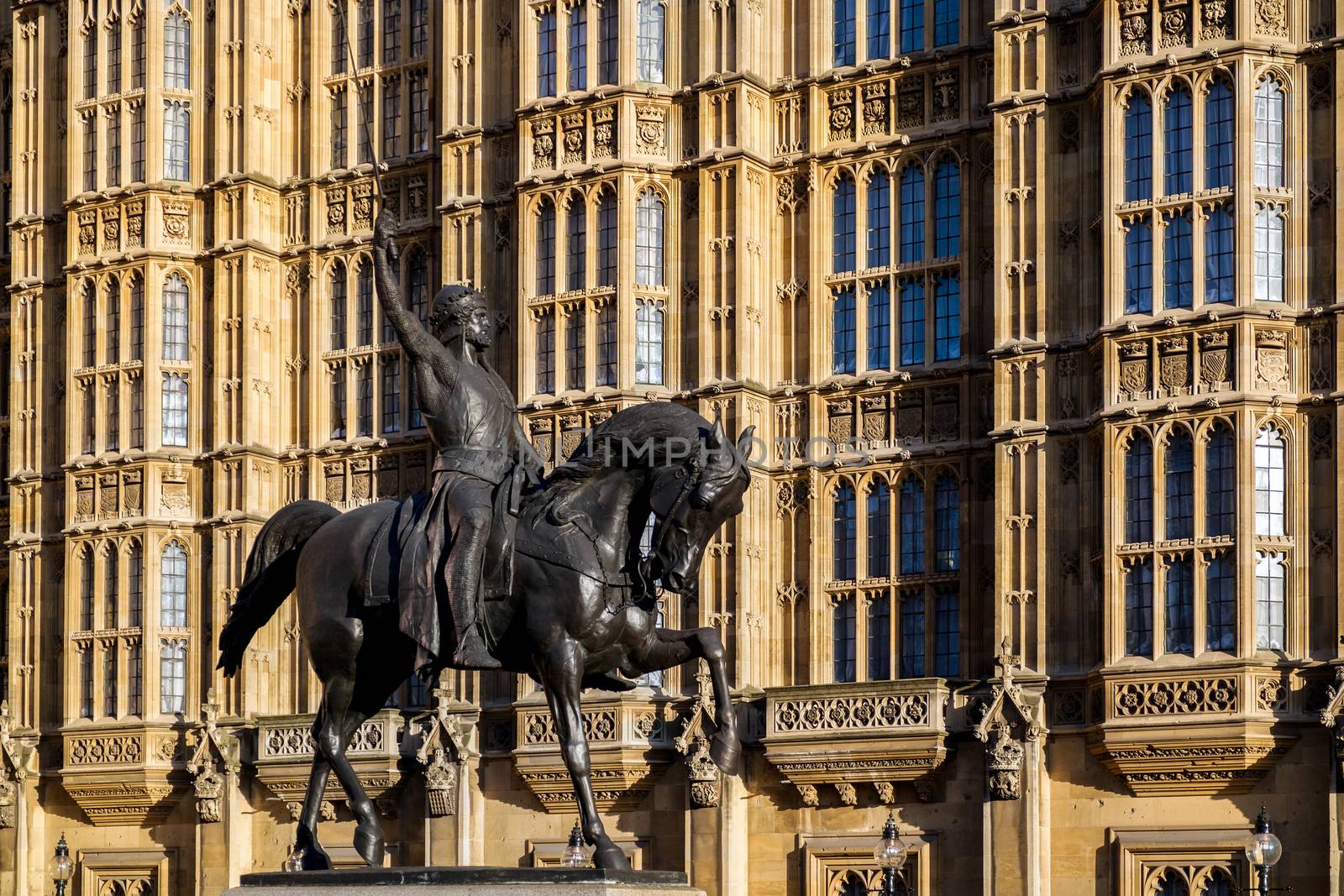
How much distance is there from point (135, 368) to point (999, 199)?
16785mm

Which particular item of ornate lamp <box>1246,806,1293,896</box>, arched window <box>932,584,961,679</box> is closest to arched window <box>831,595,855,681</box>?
arched window <box>932,584,961,679</box>

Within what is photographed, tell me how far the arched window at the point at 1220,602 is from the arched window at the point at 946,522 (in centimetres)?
488

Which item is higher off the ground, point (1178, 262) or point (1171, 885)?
point (1178, 262)

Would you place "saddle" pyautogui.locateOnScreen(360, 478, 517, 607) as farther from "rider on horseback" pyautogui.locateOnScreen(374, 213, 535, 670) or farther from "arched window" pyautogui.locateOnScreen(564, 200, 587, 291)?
"arched window" pyautogui.locateOnScreen(564, 200, 587, 291)

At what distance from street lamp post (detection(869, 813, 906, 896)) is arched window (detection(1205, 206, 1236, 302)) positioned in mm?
8489

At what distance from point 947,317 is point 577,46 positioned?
781 centimetres

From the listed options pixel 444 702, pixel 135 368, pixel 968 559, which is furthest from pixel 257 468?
pixel 968 559

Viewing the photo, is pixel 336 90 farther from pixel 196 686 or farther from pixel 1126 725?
pixel 1126 725

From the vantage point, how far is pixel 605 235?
37.4 metres

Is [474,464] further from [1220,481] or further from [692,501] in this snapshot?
[1220,481]

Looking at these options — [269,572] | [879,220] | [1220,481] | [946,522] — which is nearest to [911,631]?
[946,522]

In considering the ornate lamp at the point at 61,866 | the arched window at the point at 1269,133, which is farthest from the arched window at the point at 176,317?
the arched window at the point at 1269,133

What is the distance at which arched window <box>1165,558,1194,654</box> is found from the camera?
31172 millimetres

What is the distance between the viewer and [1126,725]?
31203mm
